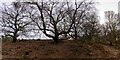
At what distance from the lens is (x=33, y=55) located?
30.6 feet

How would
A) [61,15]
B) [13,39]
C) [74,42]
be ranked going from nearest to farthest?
[61,15]
[74,42]
[13,39]

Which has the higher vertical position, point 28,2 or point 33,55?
point 28,2

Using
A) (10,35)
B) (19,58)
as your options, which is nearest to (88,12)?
(19,58)

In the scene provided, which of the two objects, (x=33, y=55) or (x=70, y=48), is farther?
(x=70, y=48)

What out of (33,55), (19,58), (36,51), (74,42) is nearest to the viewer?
(19,58)

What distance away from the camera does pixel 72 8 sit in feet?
38.1

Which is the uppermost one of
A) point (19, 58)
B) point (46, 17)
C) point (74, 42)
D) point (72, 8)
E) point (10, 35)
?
point (72, 8)

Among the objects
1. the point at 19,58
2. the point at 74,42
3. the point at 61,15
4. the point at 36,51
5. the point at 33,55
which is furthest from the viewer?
the point at 74,42

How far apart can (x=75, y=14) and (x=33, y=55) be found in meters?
Answer: 6.78

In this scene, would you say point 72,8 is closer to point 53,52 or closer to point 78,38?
point 78,38

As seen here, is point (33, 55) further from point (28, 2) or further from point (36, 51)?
point (28, 2)

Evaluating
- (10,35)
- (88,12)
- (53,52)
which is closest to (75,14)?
(88,12)

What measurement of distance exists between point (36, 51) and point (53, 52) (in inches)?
74.6

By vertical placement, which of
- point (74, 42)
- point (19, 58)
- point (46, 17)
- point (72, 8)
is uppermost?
point (72, 8)
